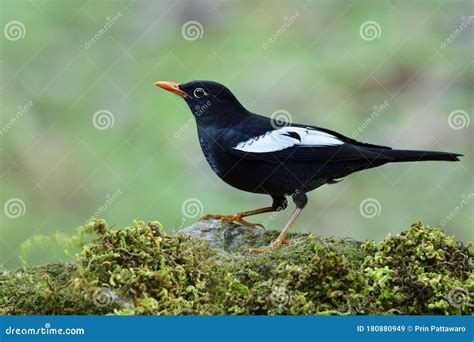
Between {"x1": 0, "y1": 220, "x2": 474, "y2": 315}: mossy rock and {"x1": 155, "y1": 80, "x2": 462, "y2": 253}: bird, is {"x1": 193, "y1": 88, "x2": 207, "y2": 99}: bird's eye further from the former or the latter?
{"x1": 0, "y1": 220, "x2": 474, "y2": 315}: mossy rock

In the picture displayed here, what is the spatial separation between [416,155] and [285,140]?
3.64 ft

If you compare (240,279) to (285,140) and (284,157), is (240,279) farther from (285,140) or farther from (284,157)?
(285,140)

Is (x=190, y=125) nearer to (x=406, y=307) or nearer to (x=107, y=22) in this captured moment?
(x=107, y=22)

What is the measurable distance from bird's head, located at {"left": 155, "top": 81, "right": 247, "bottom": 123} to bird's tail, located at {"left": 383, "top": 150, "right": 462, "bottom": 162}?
1433 millimetres

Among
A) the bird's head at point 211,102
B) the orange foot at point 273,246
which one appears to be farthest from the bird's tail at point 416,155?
the bird's head at point 211,102

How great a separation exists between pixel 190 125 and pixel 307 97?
190 centimetres

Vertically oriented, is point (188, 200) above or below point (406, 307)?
below

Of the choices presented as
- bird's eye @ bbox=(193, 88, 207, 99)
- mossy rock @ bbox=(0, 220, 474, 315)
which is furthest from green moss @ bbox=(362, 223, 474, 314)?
bird's eye @ bbox=(193, 88, 207, 99)

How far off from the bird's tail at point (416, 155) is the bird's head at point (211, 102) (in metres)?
1.43

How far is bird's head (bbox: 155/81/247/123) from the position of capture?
5922 mm

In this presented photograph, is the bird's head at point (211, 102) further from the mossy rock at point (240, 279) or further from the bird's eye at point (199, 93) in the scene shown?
the mossy rock at point (240, 279)

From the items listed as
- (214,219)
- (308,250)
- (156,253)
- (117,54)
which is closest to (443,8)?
(117,54)

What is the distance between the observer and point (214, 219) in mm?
5418

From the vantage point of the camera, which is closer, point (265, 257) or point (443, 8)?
point (265, 257)
